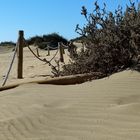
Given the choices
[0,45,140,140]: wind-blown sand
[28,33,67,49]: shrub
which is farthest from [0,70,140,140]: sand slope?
[28,33,67,49]: shrub

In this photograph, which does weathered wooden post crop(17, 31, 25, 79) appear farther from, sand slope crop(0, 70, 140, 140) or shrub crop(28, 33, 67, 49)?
shrub crop(28, 33, 67, 49)

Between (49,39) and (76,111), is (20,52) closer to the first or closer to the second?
(76,111)

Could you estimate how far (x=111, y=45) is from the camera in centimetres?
861

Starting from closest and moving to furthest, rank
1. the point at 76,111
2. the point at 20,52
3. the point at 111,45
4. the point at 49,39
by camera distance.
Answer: the point at 76,111 → the point at 111,45 → the point at 20,52 → the point at 49,39

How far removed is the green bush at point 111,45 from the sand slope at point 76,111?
0.68m

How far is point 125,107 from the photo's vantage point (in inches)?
222

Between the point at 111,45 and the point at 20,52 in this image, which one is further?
the point at 20,52

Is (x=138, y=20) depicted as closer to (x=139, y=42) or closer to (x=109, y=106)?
(x=139, y=42)

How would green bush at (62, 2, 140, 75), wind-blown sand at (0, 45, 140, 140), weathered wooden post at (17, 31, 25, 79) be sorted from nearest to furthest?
wind-blown sand at (0, 45, 140, 140) < green bush at (62, 2, 140, 75) < weathered wooden post at (17, 31, 25, 79)

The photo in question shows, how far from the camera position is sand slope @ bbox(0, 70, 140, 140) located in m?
4.91

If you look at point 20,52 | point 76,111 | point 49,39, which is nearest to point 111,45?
point 76,111

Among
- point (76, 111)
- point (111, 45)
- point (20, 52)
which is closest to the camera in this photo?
point (76, 111)

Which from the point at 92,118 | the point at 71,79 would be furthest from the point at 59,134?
the point at 71,79

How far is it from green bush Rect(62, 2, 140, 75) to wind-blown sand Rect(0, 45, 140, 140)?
0.69m
